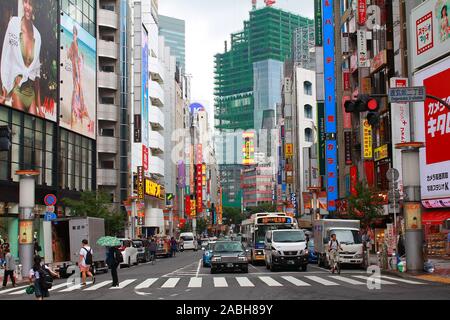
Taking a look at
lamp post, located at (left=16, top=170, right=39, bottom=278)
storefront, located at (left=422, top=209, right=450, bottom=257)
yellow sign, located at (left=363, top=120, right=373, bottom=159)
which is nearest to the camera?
lamp post, located at (left=16, top=170, right=39, bottom=278)

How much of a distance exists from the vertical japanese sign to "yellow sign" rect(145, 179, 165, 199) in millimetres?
23316

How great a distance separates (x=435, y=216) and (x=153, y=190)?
48.8m

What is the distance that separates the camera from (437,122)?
4341 centimetres

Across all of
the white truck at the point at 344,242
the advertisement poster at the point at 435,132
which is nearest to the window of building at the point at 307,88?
the advertisement poster at the point at 435,132

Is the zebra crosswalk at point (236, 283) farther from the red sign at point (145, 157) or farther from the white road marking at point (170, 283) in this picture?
the red sign at point (145, 157)

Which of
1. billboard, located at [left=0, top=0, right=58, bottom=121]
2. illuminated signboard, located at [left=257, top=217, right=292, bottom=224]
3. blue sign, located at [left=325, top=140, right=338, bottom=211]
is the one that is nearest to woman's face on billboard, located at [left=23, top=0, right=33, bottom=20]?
billboard, located at [left=0, top=0, right=58, bottom=121]

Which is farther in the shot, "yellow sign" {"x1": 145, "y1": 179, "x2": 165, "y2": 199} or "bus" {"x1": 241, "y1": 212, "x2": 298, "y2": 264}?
"yellow sign" {"x1": 145, "y1": 179, "x2": 165, "y2": 199}

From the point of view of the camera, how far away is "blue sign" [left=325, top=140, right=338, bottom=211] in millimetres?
69125

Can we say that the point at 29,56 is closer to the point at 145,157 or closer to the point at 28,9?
the point at 28,9

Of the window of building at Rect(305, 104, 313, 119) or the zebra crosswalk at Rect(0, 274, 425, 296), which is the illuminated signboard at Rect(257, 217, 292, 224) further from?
the window of building at Rect(305, 104, 313, 119)
